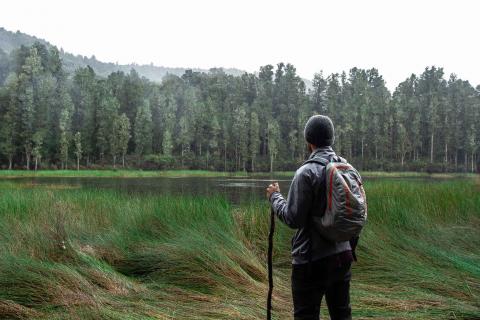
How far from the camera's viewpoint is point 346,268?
275cm

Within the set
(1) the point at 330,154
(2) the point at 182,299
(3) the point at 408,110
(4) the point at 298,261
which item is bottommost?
(2) the point at 182,299

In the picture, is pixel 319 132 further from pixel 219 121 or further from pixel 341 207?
pixel 219 121

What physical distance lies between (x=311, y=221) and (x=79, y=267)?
10.1ft

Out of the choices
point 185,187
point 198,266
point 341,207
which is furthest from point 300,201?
point 185,187

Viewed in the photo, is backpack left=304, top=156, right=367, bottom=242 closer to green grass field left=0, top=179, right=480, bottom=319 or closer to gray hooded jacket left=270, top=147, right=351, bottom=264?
gray hooded jacket left=270, top=147, right=351, bottom=264

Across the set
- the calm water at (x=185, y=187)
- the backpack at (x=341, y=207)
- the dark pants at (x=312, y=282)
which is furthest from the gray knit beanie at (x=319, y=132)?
the calm water at (x=185, y=187)

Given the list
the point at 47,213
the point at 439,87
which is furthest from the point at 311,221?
the point at 439,87

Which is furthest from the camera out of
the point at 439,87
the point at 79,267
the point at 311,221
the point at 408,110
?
the point at 439,87

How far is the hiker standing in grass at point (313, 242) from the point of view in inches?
102

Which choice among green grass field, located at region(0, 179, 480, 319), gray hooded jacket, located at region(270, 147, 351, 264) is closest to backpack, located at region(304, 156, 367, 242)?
gray hooded jacket, located at region(270, 147, 351, 264)

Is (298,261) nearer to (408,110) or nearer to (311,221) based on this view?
(311,221)

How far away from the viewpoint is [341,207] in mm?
2494

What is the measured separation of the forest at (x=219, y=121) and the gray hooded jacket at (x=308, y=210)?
62066 millimetres

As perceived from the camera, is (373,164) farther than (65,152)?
Yes
